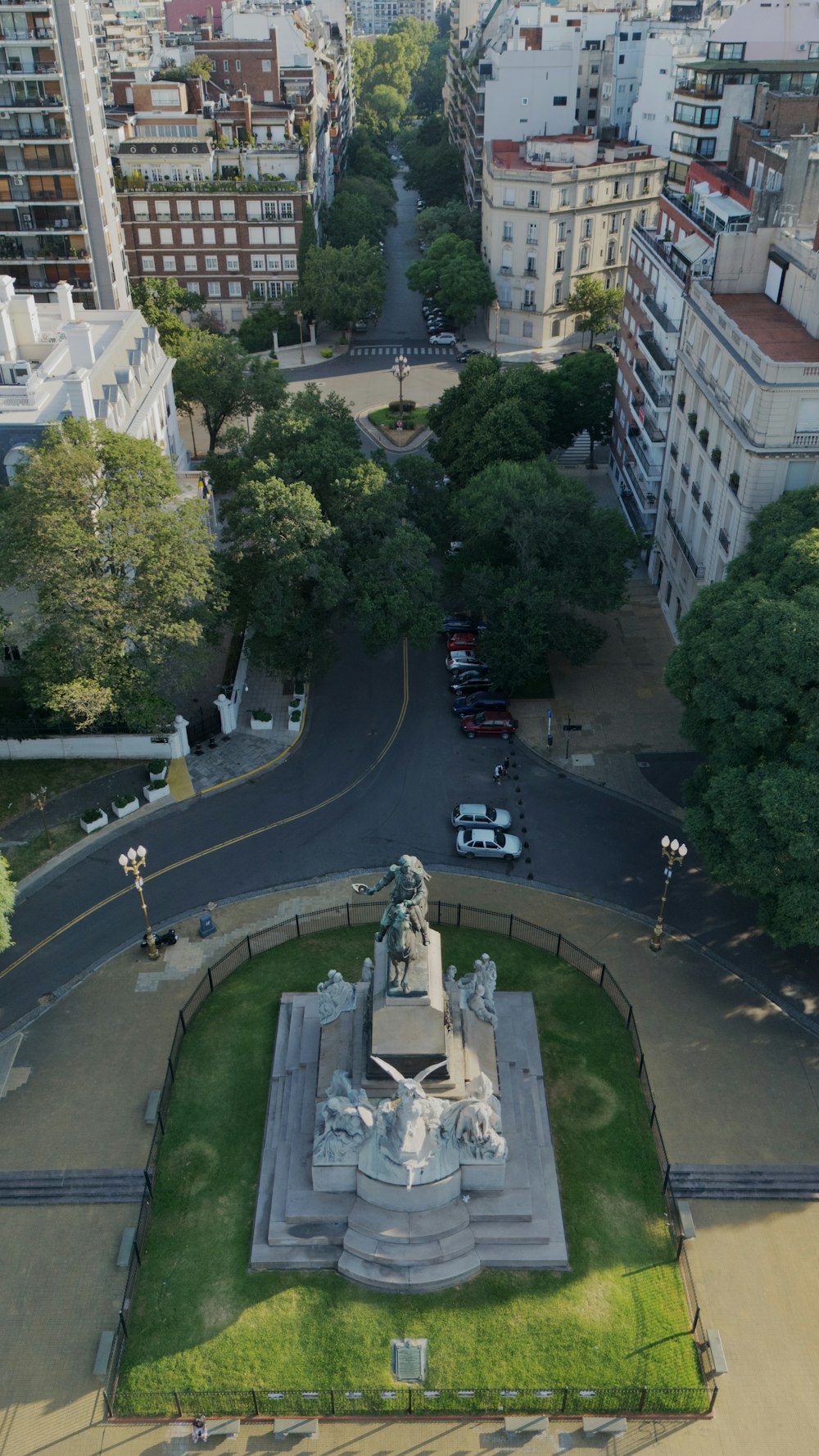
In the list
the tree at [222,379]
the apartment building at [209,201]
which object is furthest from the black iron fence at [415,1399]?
the apartment building at [209,201]

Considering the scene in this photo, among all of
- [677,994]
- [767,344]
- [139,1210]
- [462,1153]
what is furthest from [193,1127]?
[767,344]

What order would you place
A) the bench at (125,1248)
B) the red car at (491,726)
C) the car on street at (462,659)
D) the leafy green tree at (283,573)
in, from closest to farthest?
the bench at (125,1248) < the leafy green tree at (283,573) < the red car at (491,726) < the car on street at (462,659)

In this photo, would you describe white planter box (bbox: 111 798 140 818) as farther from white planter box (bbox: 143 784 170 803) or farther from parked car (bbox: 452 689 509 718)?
parked car (bbox: 452 689 509 718)

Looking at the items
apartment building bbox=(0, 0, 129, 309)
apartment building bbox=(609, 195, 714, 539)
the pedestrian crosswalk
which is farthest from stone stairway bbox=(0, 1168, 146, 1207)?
the pedestrian crosswalk

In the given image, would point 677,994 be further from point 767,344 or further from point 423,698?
point 767,344

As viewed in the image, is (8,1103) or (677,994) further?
(677,994)

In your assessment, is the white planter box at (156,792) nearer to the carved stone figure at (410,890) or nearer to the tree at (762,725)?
the carved stone figure at (410,890)
